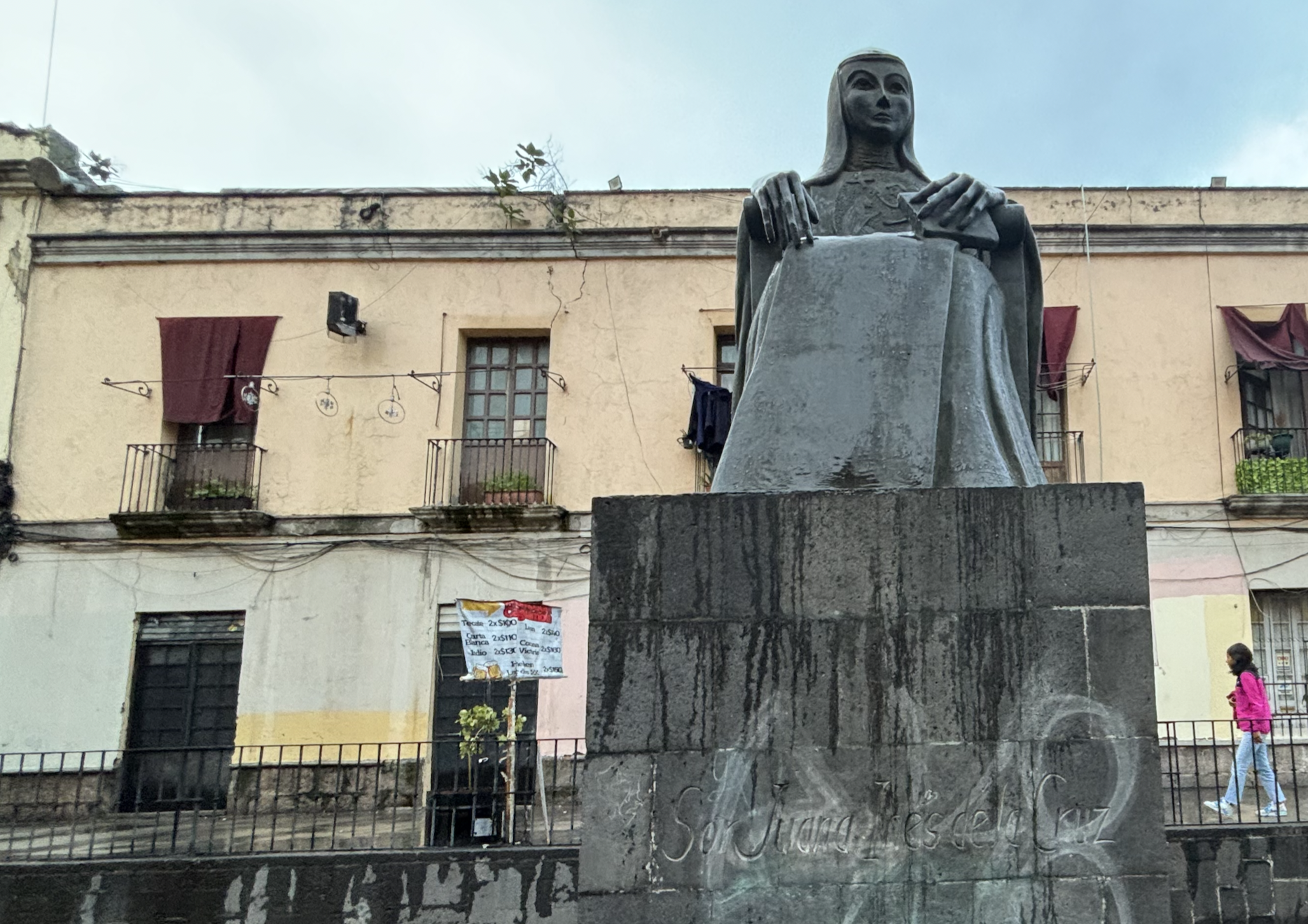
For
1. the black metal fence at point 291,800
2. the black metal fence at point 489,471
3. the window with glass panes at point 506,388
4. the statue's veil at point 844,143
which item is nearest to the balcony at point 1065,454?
the black metal fence at point 489,471

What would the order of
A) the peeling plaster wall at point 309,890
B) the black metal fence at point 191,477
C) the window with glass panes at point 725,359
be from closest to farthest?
the peeling plaster wall at point 309,890 < the black metal fence at point 191,477 < the window with glass panes at point 725,359

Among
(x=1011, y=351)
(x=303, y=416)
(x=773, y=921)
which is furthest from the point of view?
(x=303, y=416)

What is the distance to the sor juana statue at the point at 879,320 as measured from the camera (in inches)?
189

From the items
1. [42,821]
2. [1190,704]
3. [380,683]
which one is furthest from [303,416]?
[1190,704]

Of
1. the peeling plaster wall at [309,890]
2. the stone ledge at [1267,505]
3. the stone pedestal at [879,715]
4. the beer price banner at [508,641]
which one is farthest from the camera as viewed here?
the stone ledge at [1267,505]

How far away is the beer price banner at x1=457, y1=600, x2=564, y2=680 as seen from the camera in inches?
473

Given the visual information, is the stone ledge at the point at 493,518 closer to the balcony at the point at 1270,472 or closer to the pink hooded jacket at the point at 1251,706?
the balcony at the point at 1270,472

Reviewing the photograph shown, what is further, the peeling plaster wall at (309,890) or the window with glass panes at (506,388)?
the window with glass panes at (506,388)

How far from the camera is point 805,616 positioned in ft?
14.2

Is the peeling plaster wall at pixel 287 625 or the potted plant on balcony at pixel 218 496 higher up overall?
the potted plant on balcony at pixel 218 496

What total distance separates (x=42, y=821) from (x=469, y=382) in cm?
812

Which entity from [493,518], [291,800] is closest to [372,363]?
[493,518]

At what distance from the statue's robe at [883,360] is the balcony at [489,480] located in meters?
13.4

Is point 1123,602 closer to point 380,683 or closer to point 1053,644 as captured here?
point 1053,644
